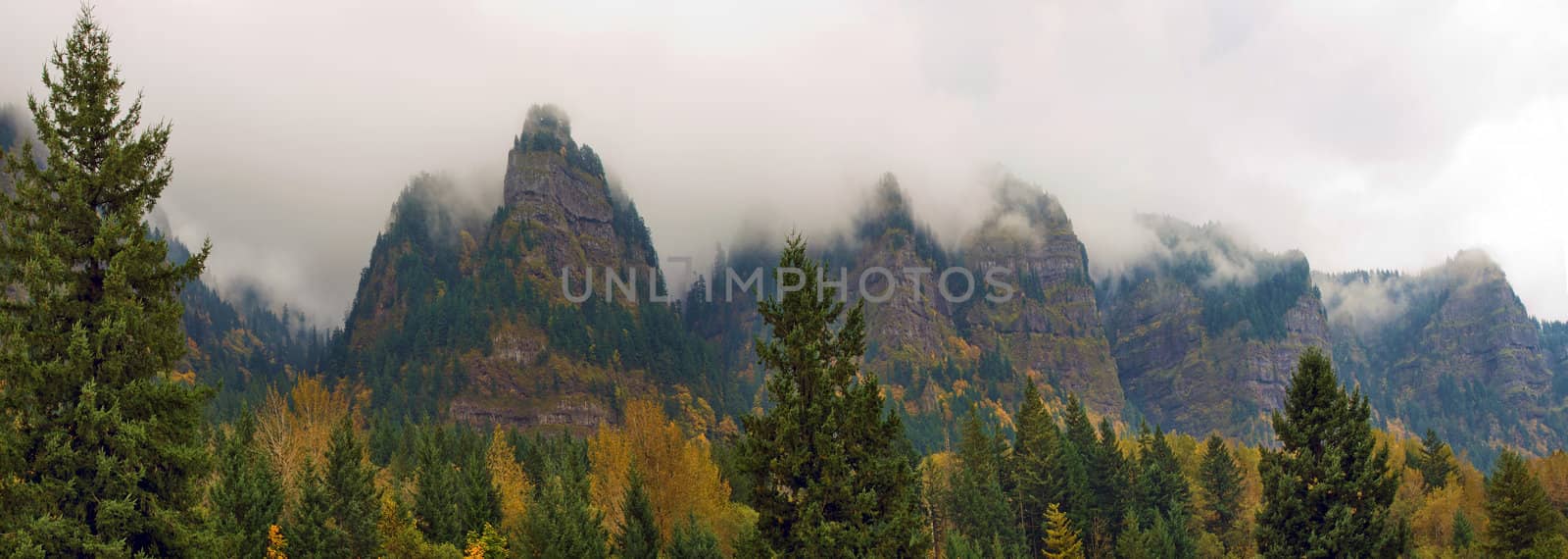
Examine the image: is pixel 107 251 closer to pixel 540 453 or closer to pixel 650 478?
pixel 650 478

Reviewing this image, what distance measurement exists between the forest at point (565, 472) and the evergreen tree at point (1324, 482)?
13cm

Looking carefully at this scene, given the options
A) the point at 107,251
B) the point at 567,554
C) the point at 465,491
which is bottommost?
the point at 567,554

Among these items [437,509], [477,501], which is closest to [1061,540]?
[477,501]

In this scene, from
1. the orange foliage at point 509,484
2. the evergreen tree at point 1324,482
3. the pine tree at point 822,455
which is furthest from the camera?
the orange foliage at point 509,484

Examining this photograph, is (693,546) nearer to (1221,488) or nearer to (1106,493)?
(1106,493)

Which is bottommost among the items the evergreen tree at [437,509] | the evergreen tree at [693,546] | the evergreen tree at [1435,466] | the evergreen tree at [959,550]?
the evergreen tree at [959,550]

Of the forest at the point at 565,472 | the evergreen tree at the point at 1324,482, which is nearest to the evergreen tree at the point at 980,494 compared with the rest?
the forest at the point at 565,472

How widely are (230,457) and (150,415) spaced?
32656mm

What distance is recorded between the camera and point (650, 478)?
67.6 meters

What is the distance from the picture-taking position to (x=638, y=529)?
197ft

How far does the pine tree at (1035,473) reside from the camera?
313ft

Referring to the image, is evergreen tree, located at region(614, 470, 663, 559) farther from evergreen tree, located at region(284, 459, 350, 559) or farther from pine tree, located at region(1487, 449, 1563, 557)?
pine tree, located at region(1487, 449, 1563, 557)


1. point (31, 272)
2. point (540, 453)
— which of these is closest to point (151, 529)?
point (31, 272)

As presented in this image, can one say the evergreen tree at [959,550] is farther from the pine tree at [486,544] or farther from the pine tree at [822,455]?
the pine tree at [822,455]
